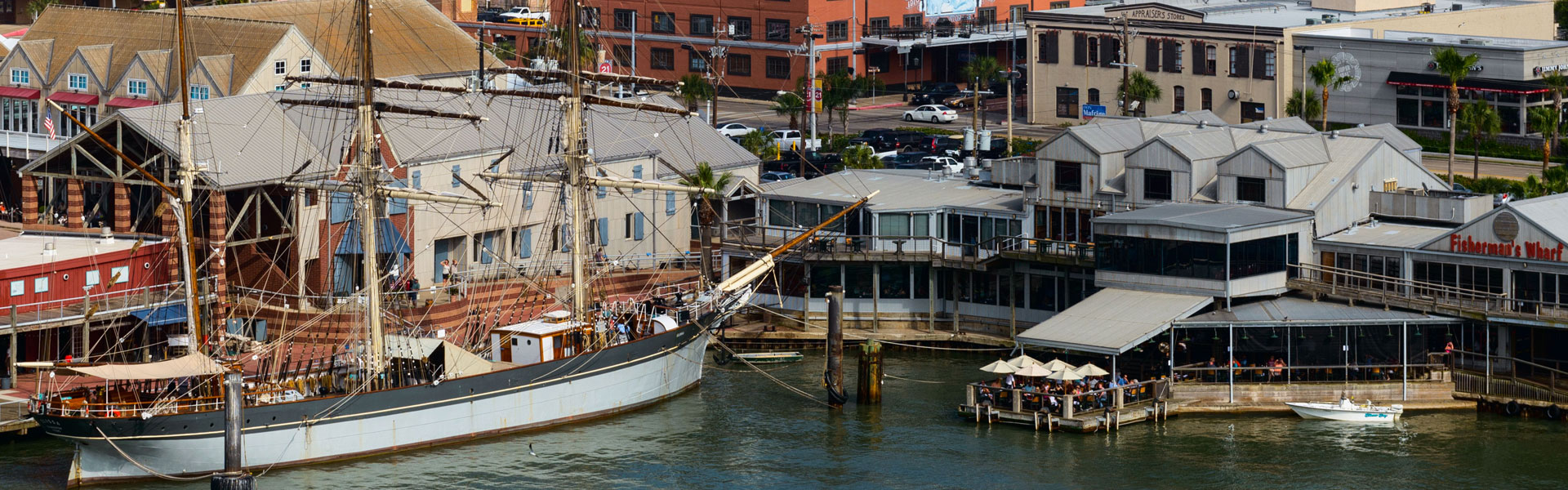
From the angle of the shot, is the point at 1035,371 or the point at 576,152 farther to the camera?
the point at 576,152

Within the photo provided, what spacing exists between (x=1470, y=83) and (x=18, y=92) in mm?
71306

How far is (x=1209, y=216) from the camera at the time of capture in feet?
237

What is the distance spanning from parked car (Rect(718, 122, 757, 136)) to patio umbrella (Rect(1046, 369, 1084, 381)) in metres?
52.6

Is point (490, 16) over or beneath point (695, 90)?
over

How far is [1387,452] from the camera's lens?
63.8 meters

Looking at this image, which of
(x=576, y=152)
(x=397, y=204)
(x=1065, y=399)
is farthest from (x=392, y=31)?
(x=1065, y=399)

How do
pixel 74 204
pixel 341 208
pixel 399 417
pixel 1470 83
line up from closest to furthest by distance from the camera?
pixel 399 417
pixel 341 208
pixel 74 204
pixel 1470 83

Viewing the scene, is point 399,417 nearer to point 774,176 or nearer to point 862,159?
point 774,176

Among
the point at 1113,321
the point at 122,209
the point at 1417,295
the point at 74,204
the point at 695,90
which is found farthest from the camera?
the point at 695,90

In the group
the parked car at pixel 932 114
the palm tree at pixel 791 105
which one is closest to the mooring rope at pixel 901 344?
the palm tree at pixel 791 105

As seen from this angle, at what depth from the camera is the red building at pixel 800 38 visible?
141 metres

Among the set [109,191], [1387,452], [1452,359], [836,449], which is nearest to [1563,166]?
[1452,359]

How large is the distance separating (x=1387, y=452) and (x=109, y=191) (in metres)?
50.9

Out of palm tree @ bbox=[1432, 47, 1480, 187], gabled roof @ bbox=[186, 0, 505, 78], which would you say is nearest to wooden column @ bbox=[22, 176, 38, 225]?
gabled roof @ bbox=[186, 0, 505, 78]
